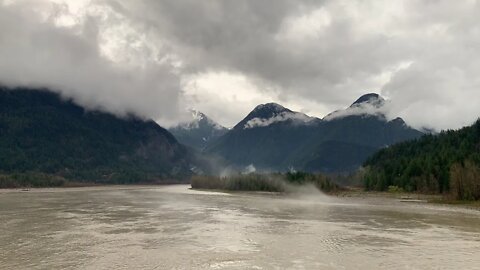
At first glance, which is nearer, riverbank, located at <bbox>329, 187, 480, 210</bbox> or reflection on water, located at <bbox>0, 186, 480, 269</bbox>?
reflection on water, located at <bbox>0, 186, 480, 269</bbox>

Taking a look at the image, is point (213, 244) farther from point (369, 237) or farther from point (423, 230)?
point (423, 230)

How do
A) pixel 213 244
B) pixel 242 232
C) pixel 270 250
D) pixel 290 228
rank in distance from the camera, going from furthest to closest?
pixel 290 228, pixel 242 232, pixel 213 244, pixel 270 250

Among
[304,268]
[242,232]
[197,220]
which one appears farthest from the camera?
[197,220]

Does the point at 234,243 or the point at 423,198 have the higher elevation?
the point at 423,198

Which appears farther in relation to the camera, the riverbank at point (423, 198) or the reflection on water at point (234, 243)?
the riverbank at point (423, 198)

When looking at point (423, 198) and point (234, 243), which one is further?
point (423, 198)

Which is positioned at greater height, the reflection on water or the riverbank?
the riverbank

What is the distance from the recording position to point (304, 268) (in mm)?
45812

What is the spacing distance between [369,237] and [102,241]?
3965 centimetres

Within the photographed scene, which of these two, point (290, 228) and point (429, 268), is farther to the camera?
point (290, 228)

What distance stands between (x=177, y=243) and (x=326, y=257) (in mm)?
20972

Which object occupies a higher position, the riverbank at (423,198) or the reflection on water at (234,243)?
the riverbank at (423,198)

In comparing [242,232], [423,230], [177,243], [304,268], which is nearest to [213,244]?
[177,243]

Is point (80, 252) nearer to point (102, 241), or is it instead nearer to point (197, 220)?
point (102, 241)
